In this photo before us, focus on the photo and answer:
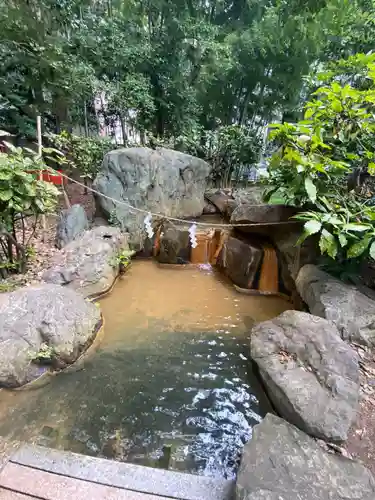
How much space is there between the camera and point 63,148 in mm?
7734

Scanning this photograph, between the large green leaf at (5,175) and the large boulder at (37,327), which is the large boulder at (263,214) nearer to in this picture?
the large boulder at (37,327)

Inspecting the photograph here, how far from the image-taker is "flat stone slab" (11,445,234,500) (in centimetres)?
203

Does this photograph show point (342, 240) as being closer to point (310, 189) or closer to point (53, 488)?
point (310, 189)

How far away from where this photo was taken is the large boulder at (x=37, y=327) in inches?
119

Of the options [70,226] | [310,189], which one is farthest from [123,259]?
[310,189]

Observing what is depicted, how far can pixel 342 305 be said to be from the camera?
3.48 m

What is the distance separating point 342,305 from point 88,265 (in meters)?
3.65

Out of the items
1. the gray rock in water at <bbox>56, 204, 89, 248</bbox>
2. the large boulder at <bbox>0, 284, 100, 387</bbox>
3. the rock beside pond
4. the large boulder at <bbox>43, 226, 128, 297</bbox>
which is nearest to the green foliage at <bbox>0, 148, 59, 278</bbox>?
the large boulder at <bbox>43, 226, 128, 297</bbox>

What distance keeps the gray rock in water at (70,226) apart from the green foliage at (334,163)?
12.2 ft

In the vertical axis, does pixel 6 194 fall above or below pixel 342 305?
above

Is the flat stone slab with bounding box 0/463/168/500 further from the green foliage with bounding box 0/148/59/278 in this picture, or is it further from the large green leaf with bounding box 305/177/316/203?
the large green leaf with bounding box 305/177/316/203

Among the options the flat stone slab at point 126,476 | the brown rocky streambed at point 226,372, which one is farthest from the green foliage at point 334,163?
the flat stone slab at point 126,476

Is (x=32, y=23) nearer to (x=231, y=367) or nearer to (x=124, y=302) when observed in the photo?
(x=124, y=302)

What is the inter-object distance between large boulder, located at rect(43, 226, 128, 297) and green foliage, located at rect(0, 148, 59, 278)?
0.54m
